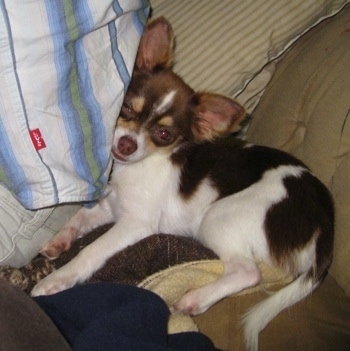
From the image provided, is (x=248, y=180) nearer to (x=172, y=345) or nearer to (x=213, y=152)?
(x=213, y=152)

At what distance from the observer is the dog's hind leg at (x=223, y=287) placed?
5.76ft

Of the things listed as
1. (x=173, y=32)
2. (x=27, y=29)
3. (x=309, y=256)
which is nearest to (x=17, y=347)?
(x=27, y=29)

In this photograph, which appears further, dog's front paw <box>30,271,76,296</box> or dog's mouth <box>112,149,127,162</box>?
dog's mouth <box>112,149,127,162</box>

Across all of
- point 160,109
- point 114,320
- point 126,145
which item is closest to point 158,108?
point 160,109

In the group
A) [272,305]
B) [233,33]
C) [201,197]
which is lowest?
[272,305]

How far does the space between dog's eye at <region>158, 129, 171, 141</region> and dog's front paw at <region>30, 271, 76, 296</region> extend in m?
0.68

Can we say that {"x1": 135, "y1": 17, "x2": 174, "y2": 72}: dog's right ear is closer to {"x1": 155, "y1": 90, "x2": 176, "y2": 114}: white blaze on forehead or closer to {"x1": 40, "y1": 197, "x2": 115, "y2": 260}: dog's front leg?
{"x1": 155, "y1": 90, "x2": 176, "y2": 114}: white blaze on forehead

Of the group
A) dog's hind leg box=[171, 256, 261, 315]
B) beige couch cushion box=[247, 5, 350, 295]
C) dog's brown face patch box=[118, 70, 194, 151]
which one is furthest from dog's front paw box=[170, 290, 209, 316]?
dog's brown face patch box=[118, 70, 194, 151]

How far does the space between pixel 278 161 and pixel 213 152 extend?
0.92ft

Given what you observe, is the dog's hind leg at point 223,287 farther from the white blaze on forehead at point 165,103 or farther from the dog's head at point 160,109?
the white blaze on forehead at point 165,103

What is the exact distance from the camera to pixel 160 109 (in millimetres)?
A: 2066

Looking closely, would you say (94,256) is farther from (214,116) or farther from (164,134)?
(214,116)

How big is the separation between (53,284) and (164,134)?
75 cm

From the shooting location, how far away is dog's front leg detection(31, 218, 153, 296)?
1783mm
